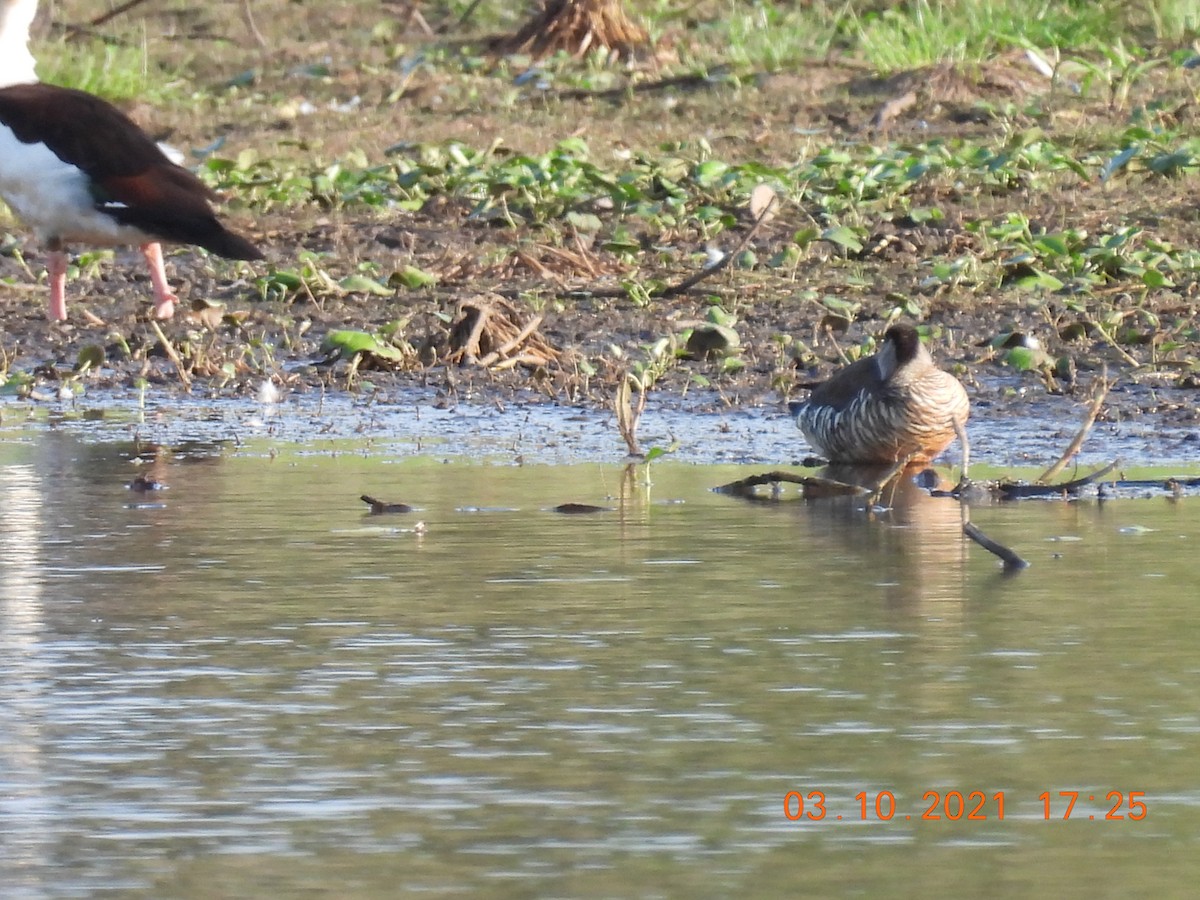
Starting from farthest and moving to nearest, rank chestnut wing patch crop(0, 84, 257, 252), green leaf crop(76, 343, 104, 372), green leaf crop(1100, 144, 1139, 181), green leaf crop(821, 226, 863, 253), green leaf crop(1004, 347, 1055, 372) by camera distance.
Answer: green leaf crop(1100, 144, 1139, 181) → green leaf crop(821, 226, 863, 253) → chestnut wing patch crop(0, 84, 257, 252) → green leaf crop(76, 343, 104, 372) → green leaf crop(1004, 347, 1055, 372)

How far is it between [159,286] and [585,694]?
6.43 metres

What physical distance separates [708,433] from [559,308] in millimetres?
2224

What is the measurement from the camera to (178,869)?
333 cm

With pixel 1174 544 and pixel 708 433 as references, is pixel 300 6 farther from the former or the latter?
pixel 1174 544

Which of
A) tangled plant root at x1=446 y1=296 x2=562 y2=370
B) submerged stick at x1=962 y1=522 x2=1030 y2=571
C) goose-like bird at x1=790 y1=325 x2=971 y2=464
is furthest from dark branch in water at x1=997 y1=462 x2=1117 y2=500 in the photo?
tangled plant root at x1=446 y1=296 x2=562 y2=370

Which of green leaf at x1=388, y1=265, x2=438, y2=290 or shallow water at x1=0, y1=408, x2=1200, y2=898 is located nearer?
shallow water at x1=0, y1=408, x2=1200, y2=898

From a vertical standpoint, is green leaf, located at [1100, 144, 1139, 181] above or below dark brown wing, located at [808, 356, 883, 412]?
above

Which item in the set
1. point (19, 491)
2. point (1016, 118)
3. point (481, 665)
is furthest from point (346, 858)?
point (1016, 118)

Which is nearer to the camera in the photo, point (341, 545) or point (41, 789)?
point (41, 789)

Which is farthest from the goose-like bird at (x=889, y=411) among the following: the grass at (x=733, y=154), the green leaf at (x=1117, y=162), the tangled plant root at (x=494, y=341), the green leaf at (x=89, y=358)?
the green leaf at (x=1117, y=162)

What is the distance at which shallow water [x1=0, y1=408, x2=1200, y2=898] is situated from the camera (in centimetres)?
338
